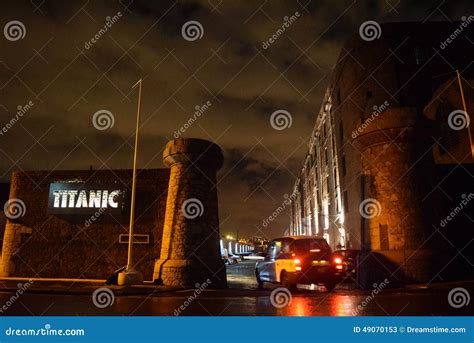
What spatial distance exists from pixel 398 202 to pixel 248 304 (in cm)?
845

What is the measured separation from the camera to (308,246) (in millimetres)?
11594

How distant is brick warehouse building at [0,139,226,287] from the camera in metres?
15.3

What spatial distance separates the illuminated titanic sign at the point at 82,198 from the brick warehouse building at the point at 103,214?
49mm

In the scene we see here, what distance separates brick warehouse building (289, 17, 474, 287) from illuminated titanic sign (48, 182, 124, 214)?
11.7 metres

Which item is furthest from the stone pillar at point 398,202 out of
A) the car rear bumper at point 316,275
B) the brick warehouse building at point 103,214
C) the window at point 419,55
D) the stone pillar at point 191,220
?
the window at point 419,55

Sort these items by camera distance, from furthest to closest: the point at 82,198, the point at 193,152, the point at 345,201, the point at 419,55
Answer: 1. the point at 345,201
2. the point at 419,55
3. the point at 82,198
4. the point at 193,152

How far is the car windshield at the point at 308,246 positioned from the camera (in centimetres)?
1145

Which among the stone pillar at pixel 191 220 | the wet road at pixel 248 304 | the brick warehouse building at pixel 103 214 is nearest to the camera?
the wet road at pixel 248 304

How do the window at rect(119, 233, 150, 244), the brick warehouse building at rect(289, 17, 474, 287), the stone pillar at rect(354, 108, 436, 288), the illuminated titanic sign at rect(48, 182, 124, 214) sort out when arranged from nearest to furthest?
the stone pillar at rect(354, 108, 436, 288)
the brick warehouse building at rect(289, 17, 474, 287)
the window at rect(119, 233, 150, 244)
the illuminated titanic sign at rect(48, 182, 124, 214)

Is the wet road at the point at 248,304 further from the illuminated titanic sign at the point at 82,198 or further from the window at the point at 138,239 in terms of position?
the illuminated titanic sign at the point at 82,198

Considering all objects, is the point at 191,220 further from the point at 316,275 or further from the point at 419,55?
the point at 419,55

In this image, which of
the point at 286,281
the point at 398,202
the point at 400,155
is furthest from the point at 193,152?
the point at 398,202

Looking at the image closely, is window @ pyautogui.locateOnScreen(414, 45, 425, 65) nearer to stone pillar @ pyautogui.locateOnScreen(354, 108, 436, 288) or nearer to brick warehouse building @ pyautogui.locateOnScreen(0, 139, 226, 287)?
stone pillar @ pyautogui.locateOnScreen(354, 108, 436, 288)

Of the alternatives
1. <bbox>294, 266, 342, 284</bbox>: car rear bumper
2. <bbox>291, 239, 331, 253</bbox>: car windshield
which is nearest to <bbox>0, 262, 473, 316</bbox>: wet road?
<bbox>294, 266, 342, 284</bbox>: car rear bumper
